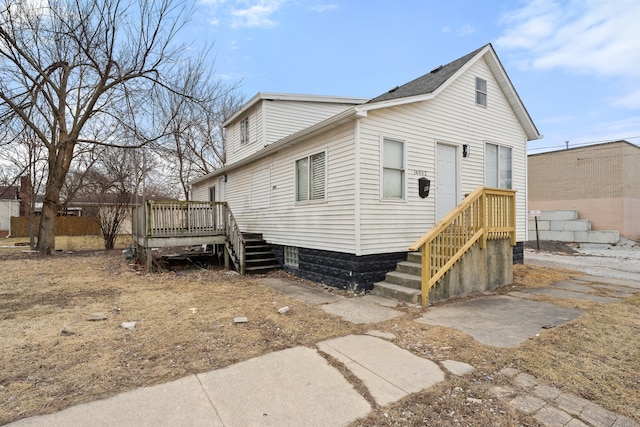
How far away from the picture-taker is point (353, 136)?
6449 mm

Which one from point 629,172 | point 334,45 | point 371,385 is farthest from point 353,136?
point 629,172

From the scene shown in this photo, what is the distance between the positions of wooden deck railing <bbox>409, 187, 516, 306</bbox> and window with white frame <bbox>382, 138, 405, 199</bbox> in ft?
4.43

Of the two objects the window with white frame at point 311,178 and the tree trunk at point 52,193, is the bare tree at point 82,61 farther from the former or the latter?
the window with white frame at point 311,178

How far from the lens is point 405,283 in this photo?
6211mm

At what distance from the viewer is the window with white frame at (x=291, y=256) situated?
28.5 ft

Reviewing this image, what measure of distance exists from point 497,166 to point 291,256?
634cm

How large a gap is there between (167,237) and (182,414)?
720 centimetres

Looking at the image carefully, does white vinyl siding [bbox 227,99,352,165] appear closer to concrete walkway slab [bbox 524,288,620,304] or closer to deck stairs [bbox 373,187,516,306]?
deck stairs [bbox 373,187,516,306]

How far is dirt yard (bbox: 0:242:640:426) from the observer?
8.48ft

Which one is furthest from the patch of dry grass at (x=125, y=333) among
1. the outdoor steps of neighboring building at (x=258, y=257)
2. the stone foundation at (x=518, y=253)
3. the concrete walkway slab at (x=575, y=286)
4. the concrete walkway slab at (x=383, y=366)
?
the stone foundation at (x=518, y=253)

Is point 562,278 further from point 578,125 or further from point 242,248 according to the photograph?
point 578,125

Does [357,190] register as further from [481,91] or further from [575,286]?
[575,286]

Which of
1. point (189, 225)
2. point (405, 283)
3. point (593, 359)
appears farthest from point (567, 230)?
point (189, 225)

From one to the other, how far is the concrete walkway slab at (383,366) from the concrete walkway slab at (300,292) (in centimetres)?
204
